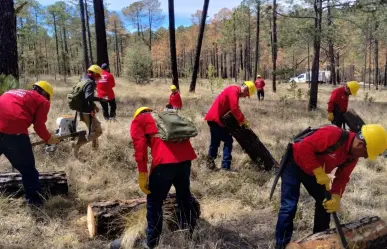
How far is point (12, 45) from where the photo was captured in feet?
22.6

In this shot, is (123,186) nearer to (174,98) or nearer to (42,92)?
(42,92)

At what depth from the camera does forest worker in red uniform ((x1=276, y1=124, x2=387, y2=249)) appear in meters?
3.33

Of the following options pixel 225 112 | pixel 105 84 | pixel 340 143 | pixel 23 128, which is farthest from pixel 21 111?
pixel 105 84

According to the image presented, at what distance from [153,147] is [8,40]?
4624 millimetres

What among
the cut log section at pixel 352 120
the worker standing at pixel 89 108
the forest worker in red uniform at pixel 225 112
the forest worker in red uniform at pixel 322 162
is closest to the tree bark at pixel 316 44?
the cut log section at pixel 352 120

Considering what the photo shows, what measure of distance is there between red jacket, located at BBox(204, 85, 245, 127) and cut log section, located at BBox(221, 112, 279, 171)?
0.12m

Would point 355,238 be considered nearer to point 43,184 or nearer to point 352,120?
point 43,184

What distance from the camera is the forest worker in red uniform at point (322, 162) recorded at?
3.33 m

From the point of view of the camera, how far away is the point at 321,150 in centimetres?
351

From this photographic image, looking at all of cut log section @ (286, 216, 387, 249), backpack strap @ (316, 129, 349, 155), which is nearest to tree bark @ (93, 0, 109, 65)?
backpack strap @ (316, 129, 349, 155)

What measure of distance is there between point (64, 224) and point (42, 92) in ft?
5.72

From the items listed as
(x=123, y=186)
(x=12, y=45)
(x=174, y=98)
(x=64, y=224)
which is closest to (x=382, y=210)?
(x=123, y=186)

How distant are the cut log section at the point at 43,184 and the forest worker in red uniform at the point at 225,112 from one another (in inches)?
105

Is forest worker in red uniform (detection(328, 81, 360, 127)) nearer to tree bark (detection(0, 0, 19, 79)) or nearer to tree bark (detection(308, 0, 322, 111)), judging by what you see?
tree bark (detection(308, 0, 322, 111))
